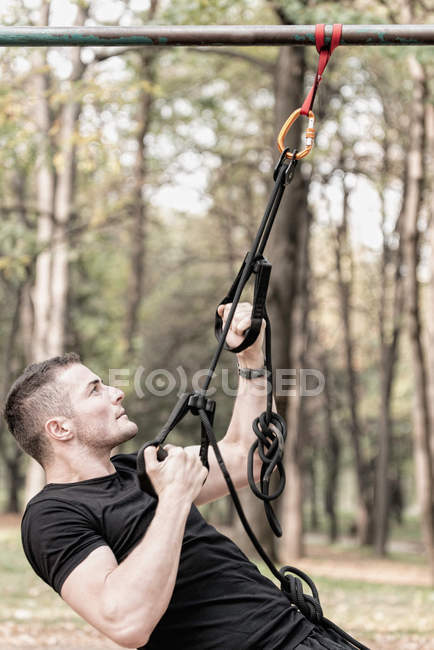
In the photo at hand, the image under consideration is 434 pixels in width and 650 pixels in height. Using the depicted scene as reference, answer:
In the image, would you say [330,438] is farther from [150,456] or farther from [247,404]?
[150,456]

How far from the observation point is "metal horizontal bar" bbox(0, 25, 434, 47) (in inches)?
116

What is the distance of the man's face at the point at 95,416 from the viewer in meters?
2.71

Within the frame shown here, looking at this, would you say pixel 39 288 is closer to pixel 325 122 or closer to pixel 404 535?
pixel 325 122

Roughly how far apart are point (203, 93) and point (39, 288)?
7838mm

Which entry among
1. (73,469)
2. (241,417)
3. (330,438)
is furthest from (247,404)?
(330,438)

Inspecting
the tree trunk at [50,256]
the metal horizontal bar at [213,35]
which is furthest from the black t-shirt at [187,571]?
the tree trunk at [50,256]

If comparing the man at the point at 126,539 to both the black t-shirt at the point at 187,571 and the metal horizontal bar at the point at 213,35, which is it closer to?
the black t-shirt at the point at 187,571

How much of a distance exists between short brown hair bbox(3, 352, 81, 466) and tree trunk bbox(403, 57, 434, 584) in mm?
9859

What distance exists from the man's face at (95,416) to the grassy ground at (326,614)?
396cm

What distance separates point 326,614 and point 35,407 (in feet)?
20.3

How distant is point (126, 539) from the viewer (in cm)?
254

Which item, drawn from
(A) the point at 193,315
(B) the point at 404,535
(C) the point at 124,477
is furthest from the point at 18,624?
(B) the point at 404,535

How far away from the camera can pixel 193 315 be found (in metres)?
22.7

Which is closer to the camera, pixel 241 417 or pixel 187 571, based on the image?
pixel 187 571
